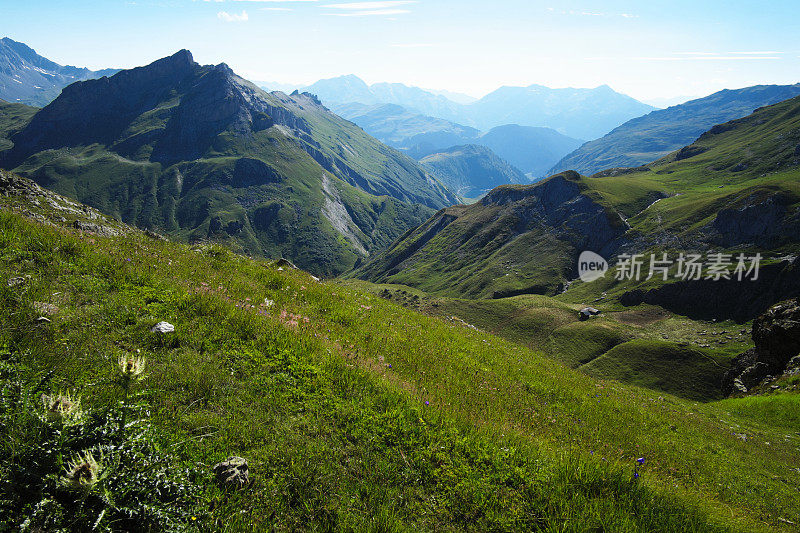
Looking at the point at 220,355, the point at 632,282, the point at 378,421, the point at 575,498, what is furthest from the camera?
the point at 632,282

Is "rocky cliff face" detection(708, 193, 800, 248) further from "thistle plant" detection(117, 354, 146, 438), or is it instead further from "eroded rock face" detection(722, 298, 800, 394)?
"thistle plant" detection(117, 354, 146, 438)

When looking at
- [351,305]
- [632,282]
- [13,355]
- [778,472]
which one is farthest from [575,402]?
[632,282]

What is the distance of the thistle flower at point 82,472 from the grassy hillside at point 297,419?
0.12 metres

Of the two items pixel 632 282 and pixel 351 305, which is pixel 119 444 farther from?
pixel 632 282

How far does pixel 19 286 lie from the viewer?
7617mm

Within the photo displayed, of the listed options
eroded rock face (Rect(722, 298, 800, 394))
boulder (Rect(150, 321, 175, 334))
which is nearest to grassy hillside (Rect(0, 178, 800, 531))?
boulder (Rect(150, 321, 175, 334))

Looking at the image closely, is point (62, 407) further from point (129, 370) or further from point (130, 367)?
point (130, 367)

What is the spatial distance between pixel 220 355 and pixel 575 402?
1075 cm

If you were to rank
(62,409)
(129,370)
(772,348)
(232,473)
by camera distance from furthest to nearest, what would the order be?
(772,348), (129,370), (232,473), (62,409)

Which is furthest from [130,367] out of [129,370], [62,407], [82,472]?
[82,472]

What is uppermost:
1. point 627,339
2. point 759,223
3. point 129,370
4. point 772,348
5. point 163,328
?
point 759,223

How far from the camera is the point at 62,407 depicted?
15.6 feet

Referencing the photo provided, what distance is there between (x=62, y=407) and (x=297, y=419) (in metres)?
3.17

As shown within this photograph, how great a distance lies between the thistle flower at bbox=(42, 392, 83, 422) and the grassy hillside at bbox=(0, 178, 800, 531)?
0.15 metres
